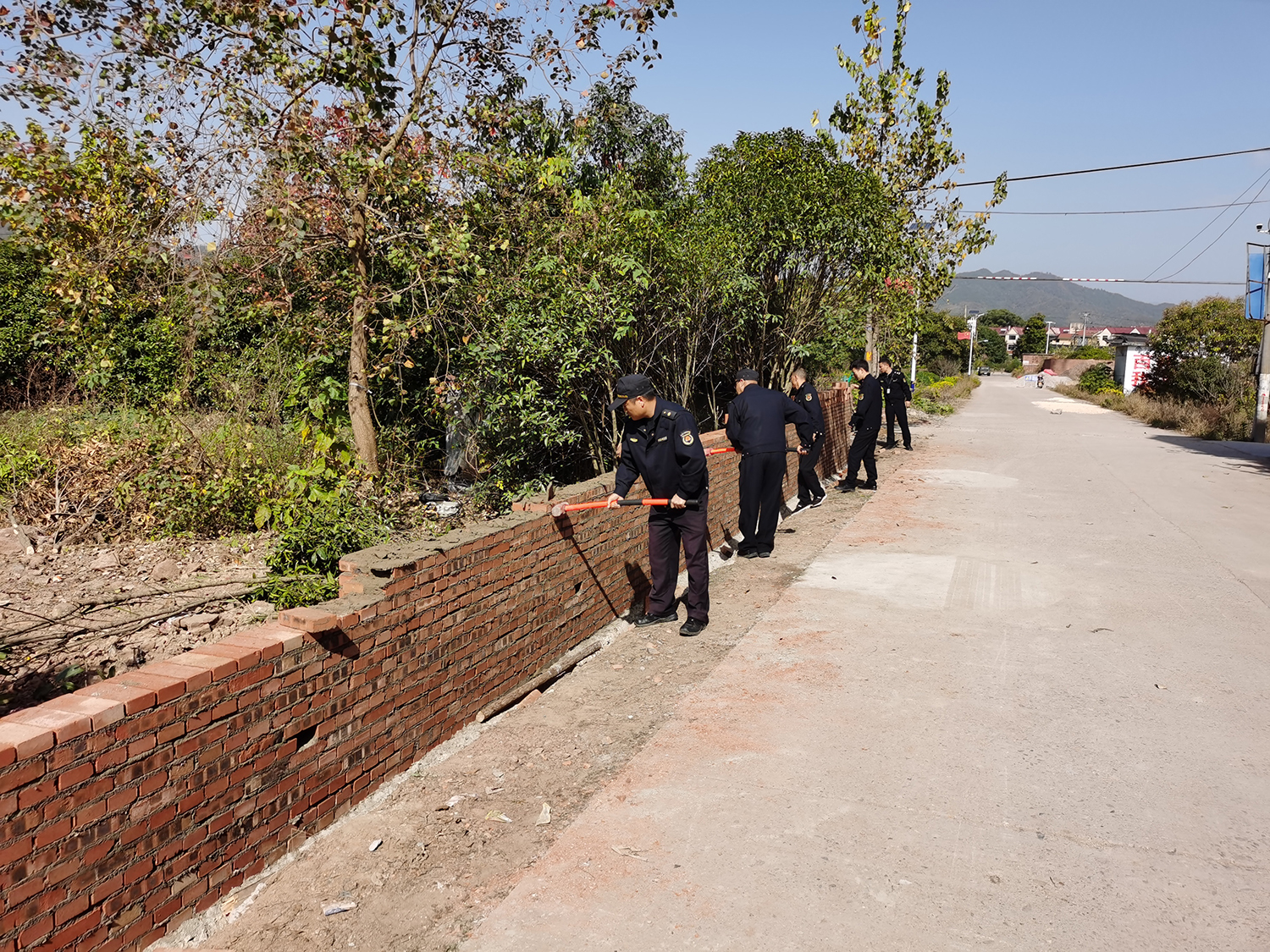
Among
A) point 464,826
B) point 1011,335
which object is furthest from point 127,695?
point 1011,335

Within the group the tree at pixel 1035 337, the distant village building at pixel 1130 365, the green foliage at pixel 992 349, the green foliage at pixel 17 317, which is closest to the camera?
the green foliage at pixel 17 317

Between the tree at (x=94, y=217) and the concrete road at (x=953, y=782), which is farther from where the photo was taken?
the tree at (x=94, y=217)

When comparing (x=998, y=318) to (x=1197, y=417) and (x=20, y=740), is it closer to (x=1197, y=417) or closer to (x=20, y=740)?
(x=1197, y=417)

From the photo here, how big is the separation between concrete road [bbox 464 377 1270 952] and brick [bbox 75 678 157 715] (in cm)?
136

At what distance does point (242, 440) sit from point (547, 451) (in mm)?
3042

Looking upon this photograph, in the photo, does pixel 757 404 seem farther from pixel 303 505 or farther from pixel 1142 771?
pixel 1142 771

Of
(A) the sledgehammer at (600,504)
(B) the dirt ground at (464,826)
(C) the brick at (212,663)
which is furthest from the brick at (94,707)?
(A) the sledgehammer at (600,504)

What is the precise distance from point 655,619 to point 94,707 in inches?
166

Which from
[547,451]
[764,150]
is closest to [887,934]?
[547,451]

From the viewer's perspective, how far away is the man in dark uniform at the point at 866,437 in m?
12.2

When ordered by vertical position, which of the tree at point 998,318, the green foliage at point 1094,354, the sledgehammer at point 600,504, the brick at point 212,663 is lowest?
the brick at point 212,663

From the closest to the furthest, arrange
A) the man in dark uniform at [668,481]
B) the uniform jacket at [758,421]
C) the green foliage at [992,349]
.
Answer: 1. the man in dark uniform at [668,481]
2. the uniform jacket at [758,421]
3. the green foliage at [992,349]

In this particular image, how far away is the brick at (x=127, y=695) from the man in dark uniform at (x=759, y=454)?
610 cm

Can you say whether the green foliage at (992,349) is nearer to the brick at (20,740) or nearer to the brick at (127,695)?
the brick at (127,695)
